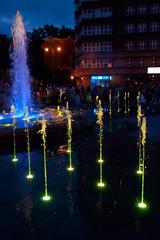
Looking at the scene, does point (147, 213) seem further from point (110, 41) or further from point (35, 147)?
point (110, 41)

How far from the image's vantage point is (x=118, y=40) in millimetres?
56719

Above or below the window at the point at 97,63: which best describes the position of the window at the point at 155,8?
above

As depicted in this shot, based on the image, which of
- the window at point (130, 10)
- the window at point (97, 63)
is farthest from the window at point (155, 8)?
the window at point (97, 63)

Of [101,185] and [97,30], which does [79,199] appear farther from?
[97,30]

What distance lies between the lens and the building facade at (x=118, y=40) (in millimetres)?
55719

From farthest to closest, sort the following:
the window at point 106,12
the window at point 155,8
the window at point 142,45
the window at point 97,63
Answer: the window at point 97,63, the window at point 106,12, the window at point 142,45, the window at point 155,8

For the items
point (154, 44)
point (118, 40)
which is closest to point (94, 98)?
point (118, 40)

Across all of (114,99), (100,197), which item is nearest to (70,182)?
(100,197)

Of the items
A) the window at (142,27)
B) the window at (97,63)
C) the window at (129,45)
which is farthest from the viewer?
the window at (97,63)

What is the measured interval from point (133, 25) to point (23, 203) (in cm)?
5424

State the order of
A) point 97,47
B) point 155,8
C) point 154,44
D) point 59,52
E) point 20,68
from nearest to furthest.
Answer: point 20,68 < point 155,8 < point 154,44 < point 97,47 < point 59,52

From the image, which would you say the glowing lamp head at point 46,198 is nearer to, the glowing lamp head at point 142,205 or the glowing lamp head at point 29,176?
the glowing lamp head at point 29,176

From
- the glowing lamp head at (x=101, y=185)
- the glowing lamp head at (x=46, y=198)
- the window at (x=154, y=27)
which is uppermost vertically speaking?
the window at (x=154, y=27)

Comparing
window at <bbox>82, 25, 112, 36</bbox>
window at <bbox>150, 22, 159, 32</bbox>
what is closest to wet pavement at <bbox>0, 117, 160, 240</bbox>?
window at <bbox>150, 22, 159, 32</bbox>
